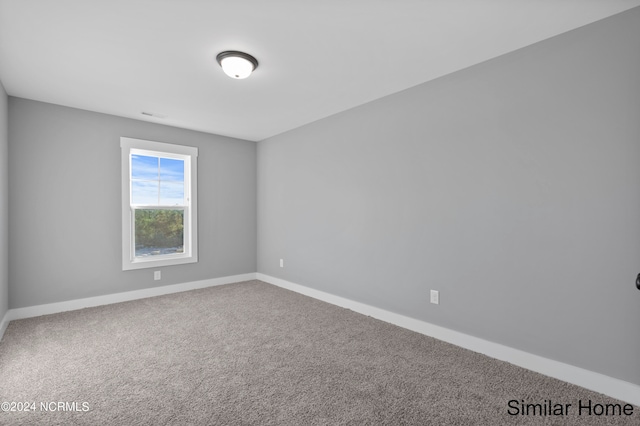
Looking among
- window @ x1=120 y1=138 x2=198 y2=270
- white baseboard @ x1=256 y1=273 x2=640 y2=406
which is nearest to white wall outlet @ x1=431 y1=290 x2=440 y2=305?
white baseboard @ x1=256 y1=273 x2=640 y2=406

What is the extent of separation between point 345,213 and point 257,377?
217 centimetres

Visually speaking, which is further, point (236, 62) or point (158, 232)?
point (158, 232)

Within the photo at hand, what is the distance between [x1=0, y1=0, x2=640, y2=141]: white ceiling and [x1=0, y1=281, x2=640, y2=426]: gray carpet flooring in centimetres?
245

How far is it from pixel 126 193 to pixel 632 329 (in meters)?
5.10

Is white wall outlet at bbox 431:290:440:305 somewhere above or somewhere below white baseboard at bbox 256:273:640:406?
above

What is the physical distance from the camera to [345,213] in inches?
154

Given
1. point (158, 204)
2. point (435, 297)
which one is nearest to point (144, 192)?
point (158, 204)

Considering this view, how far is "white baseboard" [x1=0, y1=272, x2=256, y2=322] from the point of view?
3.53 m

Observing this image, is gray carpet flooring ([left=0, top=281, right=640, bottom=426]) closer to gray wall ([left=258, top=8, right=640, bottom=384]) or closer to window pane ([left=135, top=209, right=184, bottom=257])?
gray wall ([left=258, top=8, right=640, bottom=384])

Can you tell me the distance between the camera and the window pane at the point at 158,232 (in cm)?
439

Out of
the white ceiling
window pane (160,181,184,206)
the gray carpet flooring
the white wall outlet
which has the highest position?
the white ceiling

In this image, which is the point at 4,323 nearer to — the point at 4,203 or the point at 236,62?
the point at 4,203

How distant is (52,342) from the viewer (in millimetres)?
2871

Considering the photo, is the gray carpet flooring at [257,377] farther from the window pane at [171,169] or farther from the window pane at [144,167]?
the window pane at [171,169]
